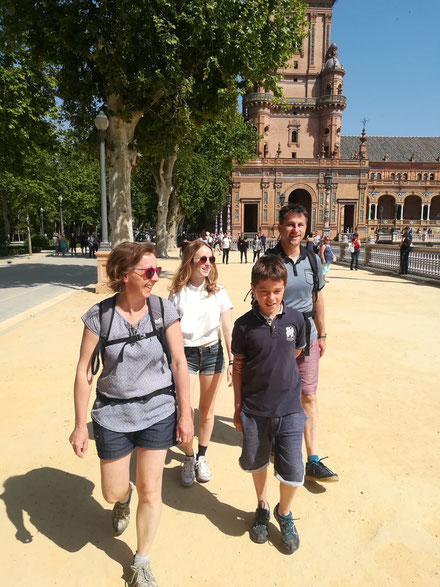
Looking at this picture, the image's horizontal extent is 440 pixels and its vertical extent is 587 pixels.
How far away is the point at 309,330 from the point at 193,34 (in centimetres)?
1228

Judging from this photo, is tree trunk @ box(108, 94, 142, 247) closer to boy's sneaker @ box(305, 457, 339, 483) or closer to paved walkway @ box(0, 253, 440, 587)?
paved walkway @ box(0, 253, 440, 587)

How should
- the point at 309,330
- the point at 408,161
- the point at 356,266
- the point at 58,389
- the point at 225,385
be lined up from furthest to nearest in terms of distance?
the point at 408,161
the point at 356,266
the point at 225,385
the point at 58,389
the point at 309,330

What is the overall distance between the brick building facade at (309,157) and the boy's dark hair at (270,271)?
4952 centimetres

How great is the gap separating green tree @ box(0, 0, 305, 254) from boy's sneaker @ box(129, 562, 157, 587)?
12.6 meters

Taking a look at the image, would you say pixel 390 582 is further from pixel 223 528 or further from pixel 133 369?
pixel 133 369

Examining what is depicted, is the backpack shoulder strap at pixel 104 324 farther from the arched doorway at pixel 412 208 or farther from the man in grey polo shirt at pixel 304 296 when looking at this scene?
the arched doorway at pixel 412 208

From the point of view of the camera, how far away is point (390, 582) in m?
2.38

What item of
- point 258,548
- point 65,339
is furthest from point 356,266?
point 258,548

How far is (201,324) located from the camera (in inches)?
128

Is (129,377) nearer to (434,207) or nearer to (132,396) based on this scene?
(132,396)

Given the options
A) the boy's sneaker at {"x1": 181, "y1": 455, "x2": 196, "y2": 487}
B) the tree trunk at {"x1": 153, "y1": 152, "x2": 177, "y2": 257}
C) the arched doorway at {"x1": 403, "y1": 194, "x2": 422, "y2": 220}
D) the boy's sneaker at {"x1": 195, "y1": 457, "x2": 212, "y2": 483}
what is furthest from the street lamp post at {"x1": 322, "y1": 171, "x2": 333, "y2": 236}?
the arched doorway at {"x1": 403, "y1": 194, "x2": 422, "y2": 220}

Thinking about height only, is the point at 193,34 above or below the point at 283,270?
above

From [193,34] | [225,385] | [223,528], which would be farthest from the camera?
[193,34]

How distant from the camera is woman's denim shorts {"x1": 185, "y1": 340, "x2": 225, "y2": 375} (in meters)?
3.26
